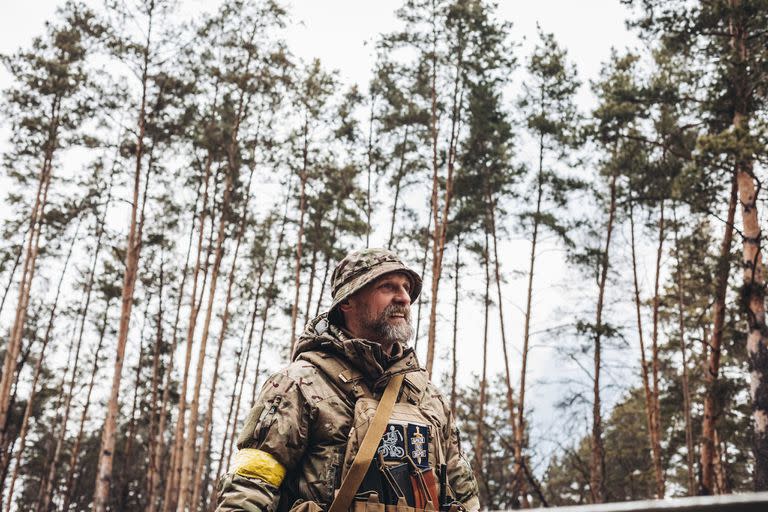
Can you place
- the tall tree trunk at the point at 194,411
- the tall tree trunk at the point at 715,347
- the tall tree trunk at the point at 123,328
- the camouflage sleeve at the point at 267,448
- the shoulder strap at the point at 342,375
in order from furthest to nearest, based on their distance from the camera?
the tall tree trunk at the point at 194,411 < the tall tree trunk at the point at 123,328 < the tall tree trunk at the point at 715,347 < the shoulder strap at the point at 342,375 < the camouflage sleeve at the point at 267,448

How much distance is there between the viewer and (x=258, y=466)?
2.09m

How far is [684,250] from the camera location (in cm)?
1680

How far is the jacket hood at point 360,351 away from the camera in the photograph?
2500mm

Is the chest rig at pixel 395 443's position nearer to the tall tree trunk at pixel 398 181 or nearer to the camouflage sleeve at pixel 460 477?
the camouflage sleeve at pixel 460 477

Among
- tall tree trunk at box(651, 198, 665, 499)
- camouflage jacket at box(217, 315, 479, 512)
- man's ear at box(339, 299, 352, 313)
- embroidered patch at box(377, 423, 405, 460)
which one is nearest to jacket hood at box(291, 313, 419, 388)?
camouflage jacket at box(217, 315, 479, 512)

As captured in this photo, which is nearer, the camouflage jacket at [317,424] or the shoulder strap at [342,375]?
the camouflage jacket at [317,424]

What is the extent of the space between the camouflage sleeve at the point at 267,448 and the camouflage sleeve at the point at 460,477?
0.74 meters

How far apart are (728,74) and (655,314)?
8435mm

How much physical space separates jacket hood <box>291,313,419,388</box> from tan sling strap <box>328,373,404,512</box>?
0.14 m

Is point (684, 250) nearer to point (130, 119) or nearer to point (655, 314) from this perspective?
point (655, 314)

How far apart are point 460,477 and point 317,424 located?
0.76 meters

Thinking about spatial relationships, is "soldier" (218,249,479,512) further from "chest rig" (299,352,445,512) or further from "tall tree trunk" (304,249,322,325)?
"tall tree trunk" (304,249,322,325)

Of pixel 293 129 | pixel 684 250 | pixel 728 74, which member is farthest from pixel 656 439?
pixel 293 129

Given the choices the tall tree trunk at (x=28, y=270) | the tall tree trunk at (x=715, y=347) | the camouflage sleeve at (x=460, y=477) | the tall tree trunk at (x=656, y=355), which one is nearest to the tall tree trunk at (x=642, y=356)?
the tall tree trunk at (x=656, y=355)
